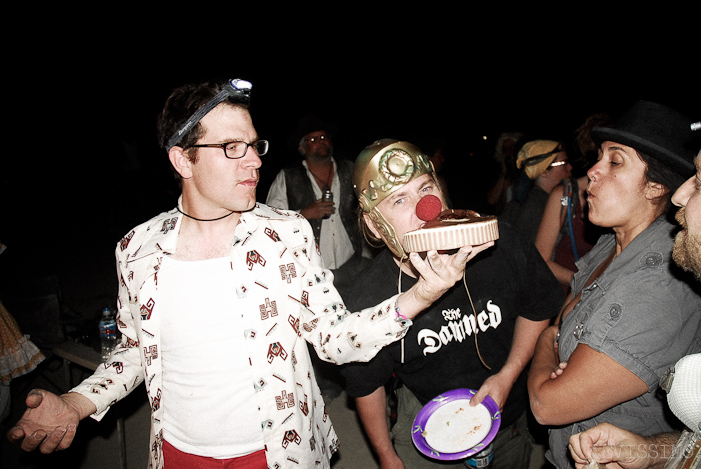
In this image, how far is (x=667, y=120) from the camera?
6.18ft

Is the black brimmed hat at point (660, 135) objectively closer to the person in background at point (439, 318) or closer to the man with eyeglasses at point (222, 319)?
the person in background at point (439, 318)

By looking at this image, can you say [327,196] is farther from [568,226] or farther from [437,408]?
[437,408]

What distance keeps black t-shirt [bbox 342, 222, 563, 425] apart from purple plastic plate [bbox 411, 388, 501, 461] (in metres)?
0.12

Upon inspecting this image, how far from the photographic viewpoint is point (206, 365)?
1.93 meters

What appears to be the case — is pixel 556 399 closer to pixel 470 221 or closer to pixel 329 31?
pixel 470 221

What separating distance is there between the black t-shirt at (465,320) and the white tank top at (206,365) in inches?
22.4

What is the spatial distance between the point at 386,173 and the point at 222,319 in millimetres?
1138

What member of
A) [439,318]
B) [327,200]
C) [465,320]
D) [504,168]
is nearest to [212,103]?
[439,318]

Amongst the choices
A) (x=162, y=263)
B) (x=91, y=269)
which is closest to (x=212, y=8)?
(x=91, y=269)

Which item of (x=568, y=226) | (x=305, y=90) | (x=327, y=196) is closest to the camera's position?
(x=568, y=226)

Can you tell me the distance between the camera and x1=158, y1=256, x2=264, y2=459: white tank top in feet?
6.27

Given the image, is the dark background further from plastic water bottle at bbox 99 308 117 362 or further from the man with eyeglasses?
the man with eyeglasses

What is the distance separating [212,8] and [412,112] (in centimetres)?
1371

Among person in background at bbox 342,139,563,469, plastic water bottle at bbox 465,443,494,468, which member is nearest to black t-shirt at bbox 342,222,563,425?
person in background at bbox 342,139,563,469
